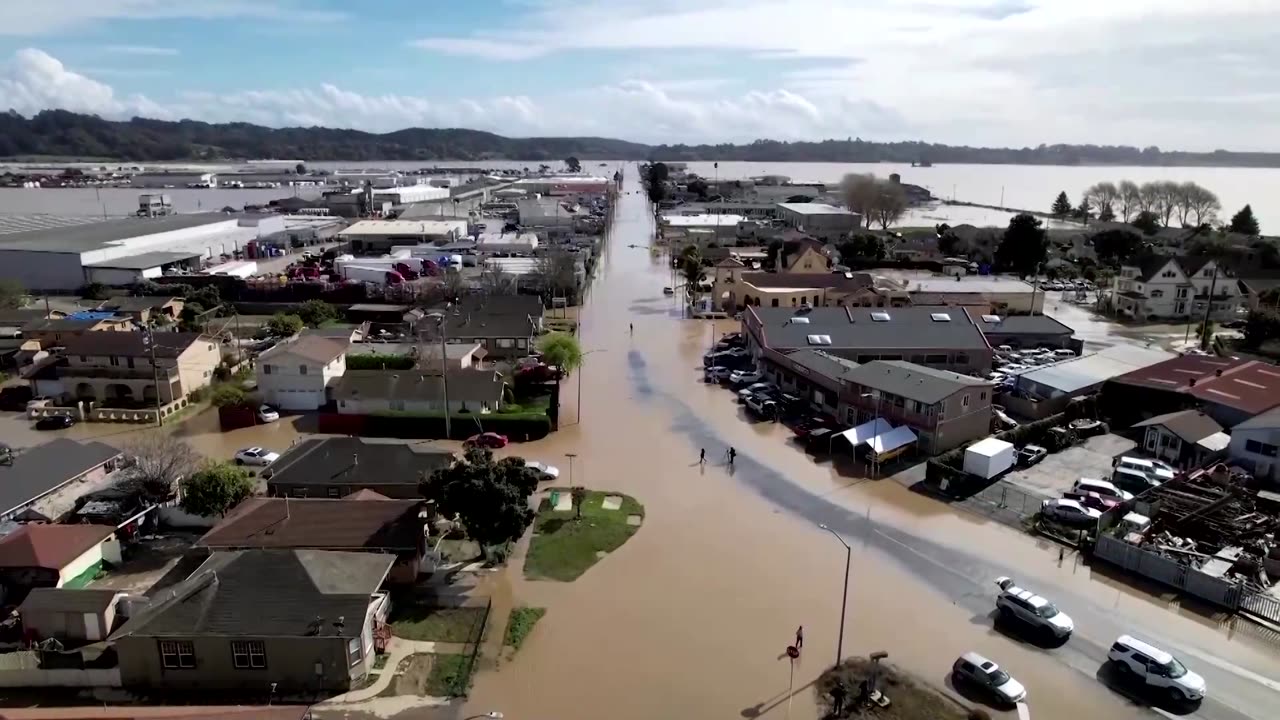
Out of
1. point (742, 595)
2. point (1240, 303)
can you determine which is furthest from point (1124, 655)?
point (1240, 303)

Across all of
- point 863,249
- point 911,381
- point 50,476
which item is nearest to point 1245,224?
point 863,249

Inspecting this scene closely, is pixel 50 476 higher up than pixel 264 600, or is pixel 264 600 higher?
pixel 264 600

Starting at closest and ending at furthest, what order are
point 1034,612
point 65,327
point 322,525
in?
point 1034,612 < point 322,525 < point 65,327

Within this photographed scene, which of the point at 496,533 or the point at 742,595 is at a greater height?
the point at 496,533

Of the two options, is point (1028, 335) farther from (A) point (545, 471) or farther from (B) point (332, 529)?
(B) point (332, 529)

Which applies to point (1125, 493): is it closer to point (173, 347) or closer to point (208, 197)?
point (173, 347)

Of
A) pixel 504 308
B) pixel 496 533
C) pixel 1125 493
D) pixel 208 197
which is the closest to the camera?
pixel 496 533

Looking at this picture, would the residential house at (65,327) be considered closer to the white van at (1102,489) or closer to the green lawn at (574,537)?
the green lawn at (574,537)
